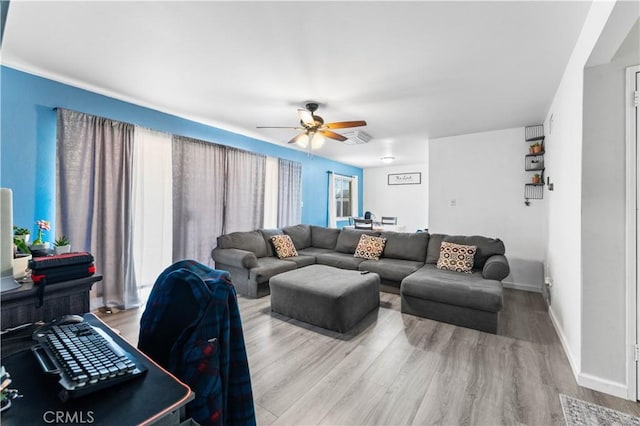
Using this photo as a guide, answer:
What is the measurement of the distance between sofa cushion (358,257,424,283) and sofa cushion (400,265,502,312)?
0.40m

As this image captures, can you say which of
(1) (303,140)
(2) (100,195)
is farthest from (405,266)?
(2) (100,195)

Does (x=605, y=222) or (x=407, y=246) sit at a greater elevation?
(x=605, y=222)

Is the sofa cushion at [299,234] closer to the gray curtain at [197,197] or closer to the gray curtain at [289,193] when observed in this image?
A: the gray curtain at [289,193]

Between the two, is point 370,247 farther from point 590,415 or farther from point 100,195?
point 100,195

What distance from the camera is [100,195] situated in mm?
3025

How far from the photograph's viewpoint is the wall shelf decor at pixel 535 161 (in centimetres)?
395

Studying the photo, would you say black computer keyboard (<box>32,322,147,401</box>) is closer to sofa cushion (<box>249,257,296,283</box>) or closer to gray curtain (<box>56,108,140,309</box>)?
gray curtain (<box>56,108,140,309</box>)

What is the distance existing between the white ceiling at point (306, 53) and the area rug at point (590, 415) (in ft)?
8.32

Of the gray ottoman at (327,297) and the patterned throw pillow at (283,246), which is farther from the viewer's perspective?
the patterned throw pillow at (283,246)

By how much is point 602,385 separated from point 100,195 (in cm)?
477

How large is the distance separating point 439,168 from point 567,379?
364 centimetres

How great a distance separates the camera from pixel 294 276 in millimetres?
3168

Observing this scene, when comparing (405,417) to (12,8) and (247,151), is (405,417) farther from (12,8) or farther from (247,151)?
(247,151)

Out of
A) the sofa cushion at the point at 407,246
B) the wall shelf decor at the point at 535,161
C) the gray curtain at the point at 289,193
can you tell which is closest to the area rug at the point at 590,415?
the sofa cushion at the point at 407,246
